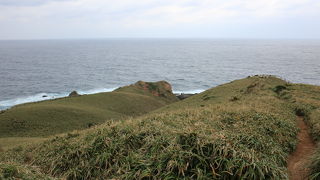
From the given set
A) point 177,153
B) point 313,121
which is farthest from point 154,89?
point 177,153

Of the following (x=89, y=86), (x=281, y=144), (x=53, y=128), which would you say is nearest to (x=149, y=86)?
(x=89, y=86)

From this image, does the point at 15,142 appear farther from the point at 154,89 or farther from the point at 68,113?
the point at 154,89

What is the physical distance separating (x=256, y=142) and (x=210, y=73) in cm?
11005

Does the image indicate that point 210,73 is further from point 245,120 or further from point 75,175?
point 75,175

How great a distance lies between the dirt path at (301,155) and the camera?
34.0 feet

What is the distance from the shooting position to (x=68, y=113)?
142 feet

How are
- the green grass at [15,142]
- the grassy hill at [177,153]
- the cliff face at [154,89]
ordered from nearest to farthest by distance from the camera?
1. the grassy hill at [177,153]
2. the green grass at [15,142]
3. the cliff face at [154,89]

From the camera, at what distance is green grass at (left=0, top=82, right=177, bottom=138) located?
3706 centimetres

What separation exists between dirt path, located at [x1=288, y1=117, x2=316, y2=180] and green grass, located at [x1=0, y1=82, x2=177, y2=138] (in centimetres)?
2846

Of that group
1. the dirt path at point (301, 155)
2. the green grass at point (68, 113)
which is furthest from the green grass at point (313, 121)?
the green grass at point (68, 113)

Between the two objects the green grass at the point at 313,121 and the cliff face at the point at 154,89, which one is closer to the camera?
the green grass at the point at 313,121

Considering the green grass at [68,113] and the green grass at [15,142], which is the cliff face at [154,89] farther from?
the green grass at [15,142]

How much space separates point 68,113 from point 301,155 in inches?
1489

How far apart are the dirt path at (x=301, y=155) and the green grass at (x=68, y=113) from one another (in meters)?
28.5
